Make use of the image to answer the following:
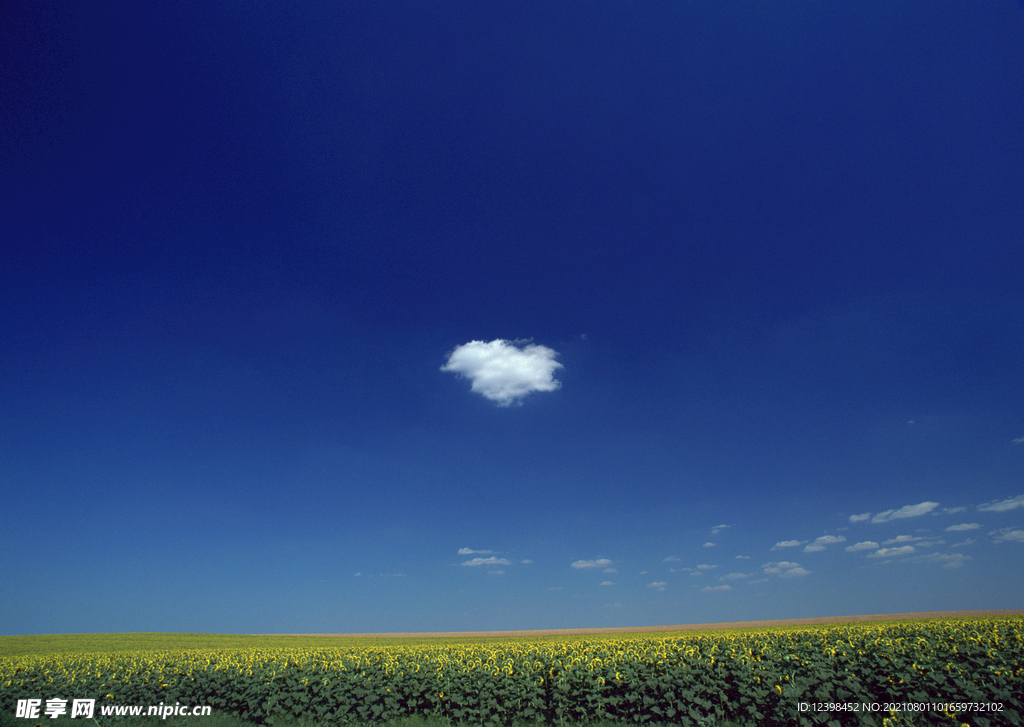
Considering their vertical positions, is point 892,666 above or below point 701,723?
above

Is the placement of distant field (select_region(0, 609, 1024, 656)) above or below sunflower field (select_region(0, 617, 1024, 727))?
below

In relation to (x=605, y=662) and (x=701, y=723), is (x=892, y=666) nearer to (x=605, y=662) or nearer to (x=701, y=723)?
(x=701, y=723)

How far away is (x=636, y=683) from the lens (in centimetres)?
1058

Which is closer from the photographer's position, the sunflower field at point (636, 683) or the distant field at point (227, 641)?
the sunflower field at point (636, 683)

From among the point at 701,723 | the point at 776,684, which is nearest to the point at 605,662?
the point at 701,723

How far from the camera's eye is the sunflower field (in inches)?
333

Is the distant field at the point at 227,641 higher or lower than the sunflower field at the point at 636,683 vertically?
lower

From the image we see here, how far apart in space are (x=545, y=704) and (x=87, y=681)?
529 inches

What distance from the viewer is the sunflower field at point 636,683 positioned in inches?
333

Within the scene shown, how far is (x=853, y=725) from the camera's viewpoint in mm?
8789

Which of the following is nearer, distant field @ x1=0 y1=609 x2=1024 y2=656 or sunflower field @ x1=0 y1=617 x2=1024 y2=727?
sunflower field @ x1=0 y1=617 x2=1024 y2=727

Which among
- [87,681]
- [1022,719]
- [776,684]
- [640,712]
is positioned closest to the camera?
[1022,719]

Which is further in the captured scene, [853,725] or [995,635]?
[995,635]

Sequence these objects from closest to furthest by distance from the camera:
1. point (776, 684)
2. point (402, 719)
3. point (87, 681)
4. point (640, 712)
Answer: point (776, 684), point (640, 712), point (402, 719), point (87, 681)
